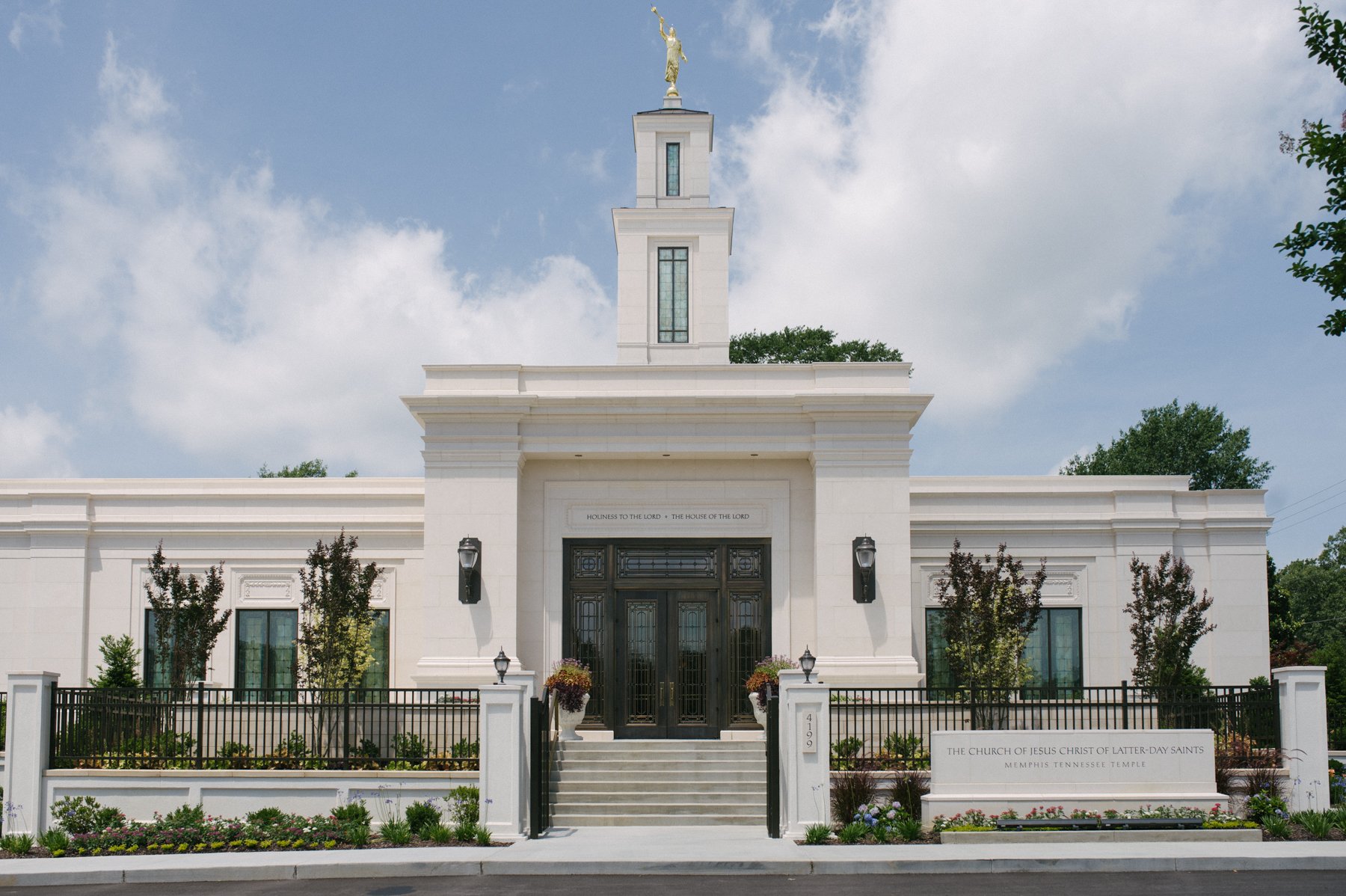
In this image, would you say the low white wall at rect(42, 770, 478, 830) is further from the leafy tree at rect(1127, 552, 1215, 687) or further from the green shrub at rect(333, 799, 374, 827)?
the leafy tree at rect(1127, 552, 1215, 687)

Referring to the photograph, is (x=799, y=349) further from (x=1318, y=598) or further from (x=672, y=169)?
(x=1318, y=598)

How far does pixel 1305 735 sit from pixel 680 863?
9313 mm

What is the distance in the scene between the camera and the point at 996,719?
2009 centimetres

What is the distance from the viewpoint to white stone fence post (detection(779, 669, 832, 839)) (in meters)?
16.8

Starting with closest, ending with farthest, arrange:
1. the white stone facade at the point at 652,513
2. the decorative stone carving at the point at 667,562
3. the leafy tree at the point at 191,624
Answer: the leafy tree at the point at 191,624
the white stone facade at the point at 652,513
the decorative stone carving at the point at 667,562

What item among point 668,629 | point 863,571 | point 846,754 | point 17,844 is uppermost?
point 863,571

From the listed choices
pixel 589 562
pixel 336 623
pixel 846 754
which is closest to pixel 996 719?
pixel 846 754

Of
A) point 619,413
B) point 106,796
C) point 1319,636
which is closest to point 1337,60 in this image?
point 619,413

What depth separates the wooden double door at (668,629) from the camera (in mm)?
22734

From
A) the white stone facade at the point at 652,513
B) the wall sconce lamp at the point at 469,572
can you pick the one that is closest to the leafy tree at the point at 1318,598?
the white stone facade at the point at 652,513

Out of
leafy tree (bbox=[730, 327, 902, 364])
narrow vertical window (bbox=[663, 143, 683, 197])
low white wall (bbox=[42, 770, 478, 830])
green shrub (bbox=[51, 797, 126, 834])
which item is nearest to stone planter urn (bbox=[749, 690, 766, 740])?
low white wall (bbox=[42, 770, 478, 830])

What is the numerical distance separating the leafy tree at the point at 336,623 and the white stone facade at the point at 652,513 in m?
1.52

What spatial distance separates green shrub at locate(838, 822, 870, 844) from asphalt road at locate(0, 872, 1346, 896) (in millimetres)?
1549

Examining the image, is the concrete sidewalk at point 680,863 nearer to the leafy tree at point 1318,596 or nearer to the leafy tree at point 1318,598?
the leafy tree at point 1318,596
